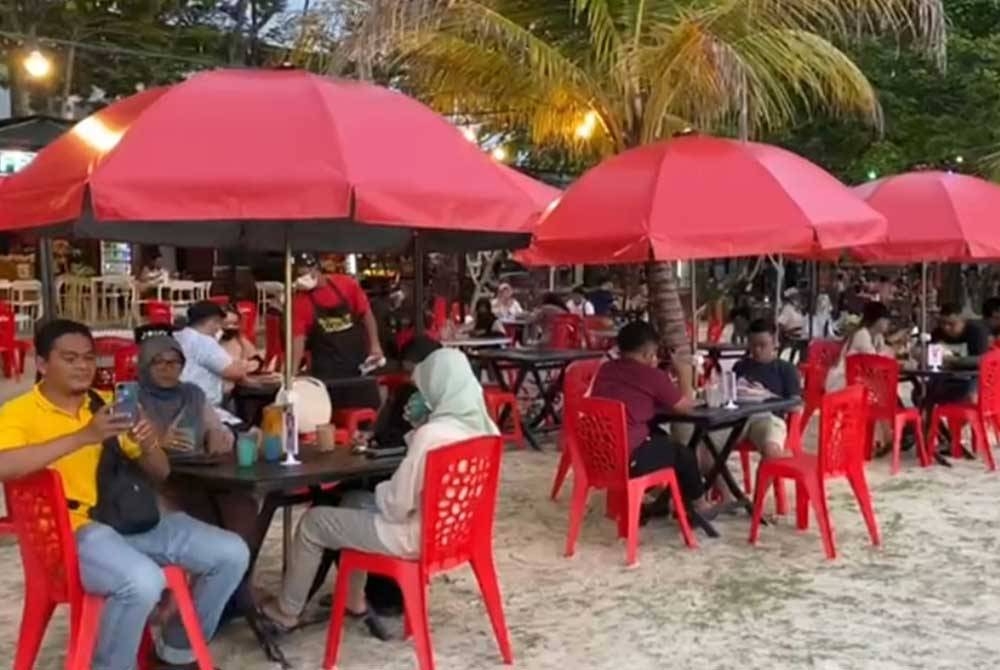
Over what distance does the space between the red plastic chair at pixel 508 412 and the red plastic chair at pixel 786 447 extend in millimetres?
2040

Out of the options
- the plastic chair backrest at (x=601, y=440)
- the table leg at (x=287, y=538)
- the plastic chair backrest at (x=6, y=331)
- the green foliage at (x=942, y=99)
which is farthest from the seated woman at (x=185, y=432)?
the green foliage at (x=942, y=99)

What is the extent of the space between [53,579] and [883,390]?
20.5ft

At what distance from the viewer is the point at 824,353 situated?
31.7 feet

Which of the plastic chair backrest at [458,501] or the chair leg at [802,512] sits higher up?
the plastic chair backrest at [458,501]

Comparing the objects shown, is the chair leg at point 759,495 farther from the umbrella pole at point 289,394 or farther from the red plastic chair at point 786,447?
the umbrella pole at point 289,394

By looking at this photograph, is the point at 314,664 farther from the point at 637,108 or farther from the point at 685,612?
the point at 637,108

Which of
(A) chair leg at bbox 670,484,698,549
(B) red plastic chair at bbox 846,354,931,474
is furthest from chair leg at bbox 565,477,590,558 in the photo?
(B) red plastic chair at bbox 846,354,931,474

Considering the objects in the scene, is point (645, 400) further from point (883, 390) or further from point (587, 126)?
point (587, 126)

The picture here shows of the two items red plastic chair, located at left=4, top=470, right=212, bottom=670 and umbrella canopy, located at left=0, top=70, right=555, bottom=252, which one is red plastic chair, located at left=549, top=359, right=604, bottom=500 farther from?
red plastic chair, located at left=4, top=470, right=212, bottom=670

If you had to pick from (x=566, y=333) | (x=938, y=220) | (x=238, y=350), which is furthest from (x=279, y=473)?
(x=566, y=333)

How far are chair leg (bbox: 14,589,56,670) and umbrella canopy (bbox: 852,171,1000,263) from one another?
5.95 meters

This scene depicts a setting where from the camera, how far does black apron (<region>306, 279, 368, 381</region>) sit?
7.37 m

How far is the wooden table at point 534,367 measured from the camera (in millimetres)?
9445

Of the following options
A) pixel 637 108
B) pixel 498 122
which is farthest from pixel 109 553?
pixel 498 122
